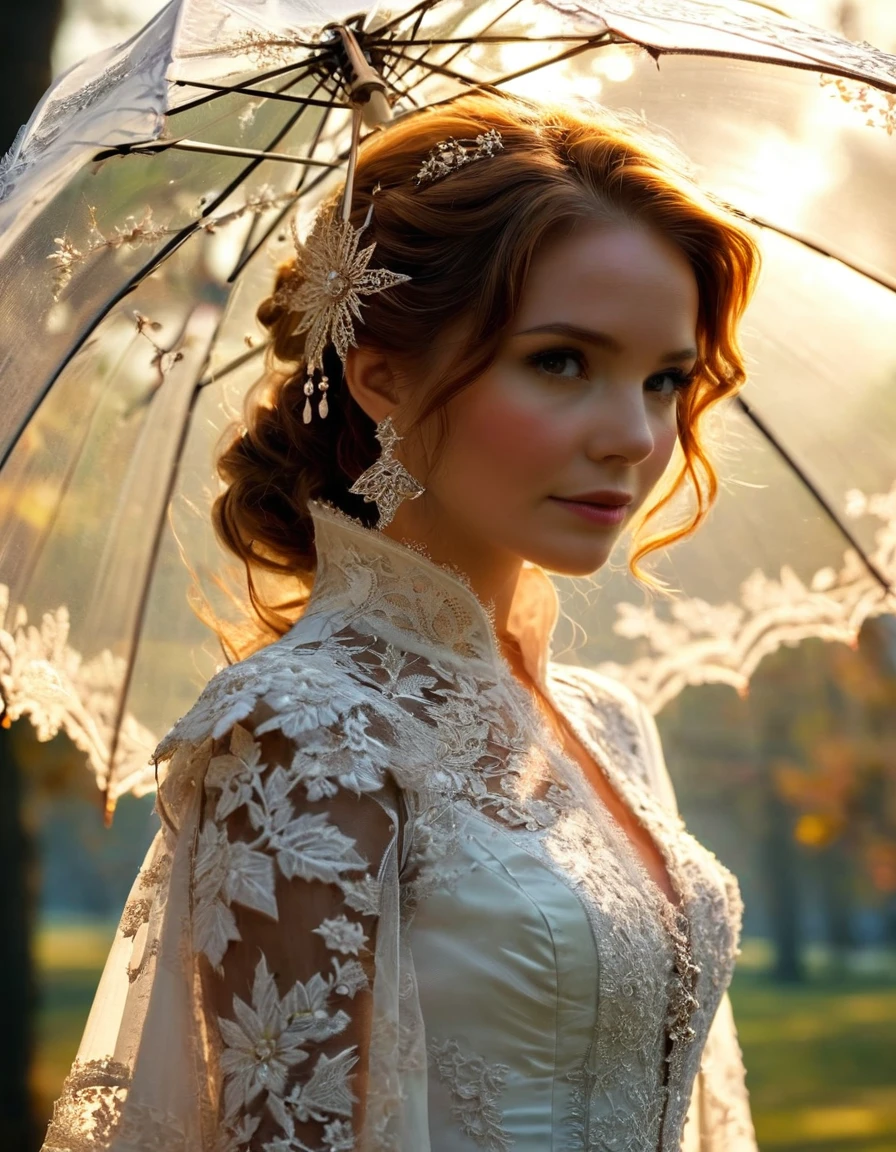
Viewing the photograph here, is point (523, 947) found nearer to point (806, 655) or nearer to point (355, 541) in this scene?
point (355, 541)

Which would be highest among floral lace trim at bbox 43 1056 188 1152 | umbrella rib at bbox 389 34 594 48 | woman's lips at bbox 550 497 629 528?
umbrella rib at bbox 389 34 594 48

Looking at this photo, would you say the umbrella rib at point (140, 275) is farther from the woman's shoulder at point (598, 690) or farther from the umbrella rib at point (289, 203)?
the woman's shoulder at point (598, 690)

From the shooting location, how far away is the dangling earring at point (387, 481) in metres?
1.99

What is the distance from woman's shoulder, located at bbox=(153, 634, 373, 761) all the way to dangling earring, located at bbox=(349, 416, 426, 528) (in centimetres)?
29

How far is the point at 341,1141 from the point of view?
5.00 ft

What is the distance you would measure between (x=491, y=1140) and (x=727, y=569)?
1.45m

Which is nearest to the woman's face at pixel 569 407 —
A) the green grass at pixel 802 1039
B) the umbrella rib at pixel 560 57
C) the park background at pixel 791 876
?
the umbrella rib at pixel 560 57

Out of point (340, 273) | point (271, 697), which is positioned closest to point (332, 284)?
point (340, 273)

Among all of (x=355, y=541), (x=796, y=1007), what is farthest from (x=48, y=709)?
(x=796, y=1007)

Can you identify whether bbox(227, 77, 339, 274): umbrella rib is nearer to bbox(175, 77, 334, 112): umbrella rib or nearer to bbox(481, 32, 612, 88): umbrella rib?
bbox(175, 77, 334, 112): umbrella rib

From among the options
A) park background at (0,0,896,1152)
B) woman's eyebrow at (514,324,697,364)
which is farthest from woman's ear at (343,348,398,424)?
park background at (0,0,896,1152)

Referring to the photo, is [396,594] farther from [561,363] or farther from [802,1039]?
[802,1039]

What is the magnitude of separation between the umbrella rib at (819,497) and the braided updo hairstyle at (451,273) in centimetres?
29

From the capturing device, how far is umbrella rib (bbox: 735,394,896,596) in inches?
104
